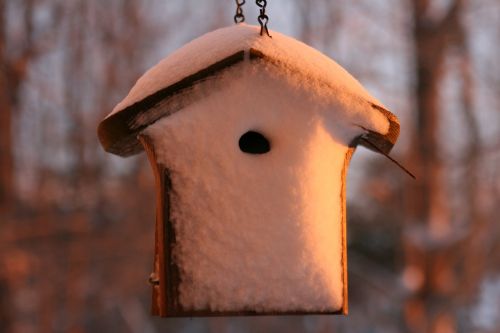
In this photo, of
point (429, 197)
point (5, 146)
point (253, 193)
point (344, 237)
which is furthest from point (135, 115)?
point (5, 146)

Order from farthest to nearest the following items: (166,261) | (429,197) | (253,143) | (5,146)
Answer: (5,146)
(429,197)
(253,143)
(166,261)

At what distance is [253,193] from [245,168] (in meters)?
0.07

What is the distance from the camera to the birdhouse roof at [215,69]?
1.63 meters

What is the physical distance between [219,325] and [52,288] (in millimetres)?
3126

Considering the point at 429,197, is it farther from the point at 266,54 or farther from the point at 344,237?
the point at 266,54

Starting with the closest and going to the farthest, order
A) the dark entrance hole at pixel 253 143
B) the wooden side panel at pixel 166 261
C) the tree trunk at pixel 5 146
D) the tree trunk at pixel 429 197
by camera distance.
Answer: the wooden side panel at pixel 166 261, the dark entrance hole at pixel 253 143, the tree trunk at pixel 429 197, the tree trunk at pixel 5 146

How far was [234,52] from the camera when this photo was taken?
161cm

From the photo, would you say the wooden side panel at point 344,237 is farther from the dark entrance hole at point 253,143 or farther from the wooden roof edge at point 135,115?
the wooden roof edge at point 135,115

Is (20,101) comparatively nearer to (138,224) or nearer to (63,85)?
(63,85)

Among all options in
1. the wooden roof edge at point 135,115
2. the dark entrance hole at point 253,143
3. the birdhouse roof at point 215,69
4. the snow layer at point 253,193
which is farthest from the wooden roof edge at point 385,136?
the wooden roof edge at point 135,115

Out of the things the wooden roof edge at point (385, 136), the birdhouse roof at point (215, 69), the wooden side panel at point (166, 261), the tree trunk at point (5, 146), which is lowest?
the wooden side panel at point (166, 261)

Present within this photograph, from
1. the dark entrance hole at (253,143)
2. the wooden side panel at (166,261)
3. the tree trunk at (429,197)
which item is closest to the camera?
the wooden side panel at (166,261)

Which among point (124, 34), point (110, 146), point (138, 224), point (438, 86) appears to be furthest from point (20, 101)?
point (110, 146)

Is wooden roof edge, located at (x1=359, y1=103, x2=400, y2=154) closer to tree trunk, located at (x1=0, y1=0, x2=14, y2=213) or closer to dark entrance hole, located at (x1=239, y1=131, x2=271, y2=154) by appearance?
dark entrance hole, located at (x1=239, y1=131, x2=271, y2=154)
